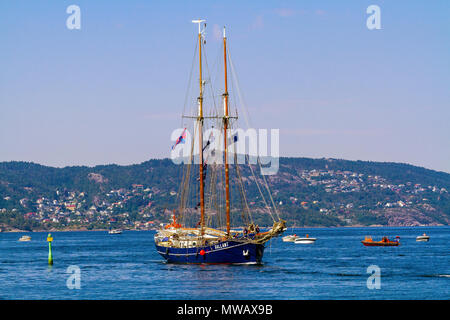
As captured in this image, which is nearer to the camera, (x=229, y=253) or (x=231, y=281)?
(x=231, y=281)

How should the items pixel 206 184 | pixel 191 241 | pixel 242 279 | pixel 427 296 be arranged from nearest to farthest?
pixel 427 296 → pixel 242 279 → pixel 191 241 → pixel 206 184

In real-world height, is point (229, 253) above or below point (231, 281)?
above

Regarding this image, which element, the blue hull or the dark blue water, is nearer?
the dark blue water

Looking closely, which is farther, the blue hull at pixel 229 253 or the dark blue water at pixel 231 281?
the blue hull at pixel 229 253
